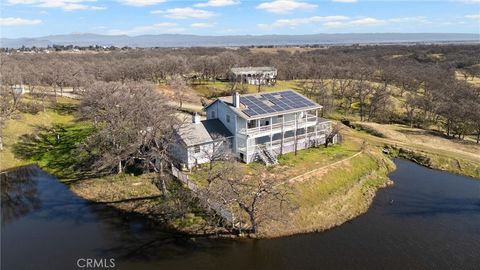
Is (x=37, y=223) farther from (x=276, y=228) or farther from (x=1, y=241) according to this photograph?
(x=276, y=228)

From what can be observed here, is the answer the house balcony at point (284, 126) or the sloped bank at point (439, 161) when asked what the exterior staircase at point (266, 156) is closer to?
the house balcony at point (284, 126)

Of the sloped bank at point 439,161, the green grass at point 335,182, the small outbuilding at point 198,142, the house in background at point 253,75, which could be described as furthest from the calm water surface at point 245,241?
the house in background at point 253,75

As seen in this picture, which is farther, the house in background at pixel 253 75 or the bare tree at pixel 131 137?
the house in background at pixel 253 75

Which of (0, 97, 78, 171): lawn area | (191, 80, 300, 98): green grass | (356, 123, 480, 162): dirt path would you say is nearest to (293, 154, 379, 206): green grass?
(356, 123, 480, 162): dirt path

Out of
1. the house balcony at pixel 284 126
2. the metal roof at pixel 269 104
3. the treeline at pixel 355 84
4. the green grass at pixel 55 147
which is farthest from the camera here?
the treeline at pixel 355 84

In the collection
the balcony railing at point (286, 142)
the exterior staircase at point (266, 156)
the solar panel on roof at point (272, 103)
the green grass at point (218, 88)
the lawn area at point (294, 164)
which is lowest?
the lawn area at point (294, 164)

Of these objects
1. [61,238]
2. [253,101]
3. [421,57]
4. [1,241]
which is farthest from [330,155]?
[421,57]
